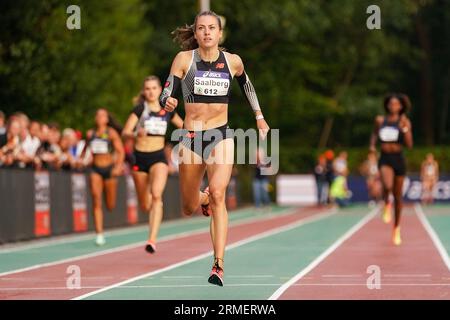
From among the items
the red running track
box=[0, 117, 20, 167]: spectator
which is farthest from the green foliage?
the red running track

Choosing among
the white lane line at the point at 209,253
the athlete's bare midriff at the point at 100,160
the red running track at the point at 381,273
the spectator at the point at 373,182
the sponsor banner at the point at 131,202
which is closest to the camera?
the red running track at the point at 381,273

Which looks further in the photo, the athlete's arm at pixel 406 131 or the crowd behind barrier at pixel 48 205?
the crowd behind barrier at pixel 48 205

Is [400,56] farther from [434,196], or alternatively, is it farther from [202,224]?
[202,224]

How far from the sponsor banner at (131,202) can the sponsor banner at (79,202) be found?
349cm

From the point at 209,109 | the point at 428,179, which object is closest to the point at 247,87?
the point at 209,109

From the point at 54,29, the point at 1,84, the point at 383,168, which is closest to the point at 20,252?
the point at 383,168

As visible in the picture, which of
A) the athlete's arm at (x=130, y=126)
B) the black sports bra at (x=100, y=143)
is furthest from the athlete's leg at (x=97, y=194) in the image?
the athlete's arm at (x=130, y=126)

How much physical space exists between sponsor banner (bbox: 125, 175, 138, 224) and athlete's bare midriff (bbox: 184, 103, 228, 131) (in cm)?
1697

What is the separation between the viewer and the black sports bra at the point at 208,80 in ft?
37.1

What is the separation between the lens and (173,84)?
11.2 meters

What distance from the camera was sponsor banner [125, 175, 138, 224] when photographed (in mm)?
28391

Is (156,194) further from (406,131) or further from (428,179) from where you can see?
(428,179)

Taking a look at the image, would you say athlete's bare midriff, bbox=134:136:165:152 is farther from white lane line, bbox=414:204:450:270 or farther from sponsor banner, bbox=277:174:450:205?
sponsor banner, bbox=277:174:450:205

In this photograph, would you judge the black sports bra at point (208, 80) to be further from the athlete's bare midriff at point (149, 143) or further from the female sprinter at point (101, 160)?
the female sprinter at point (101, 160)
